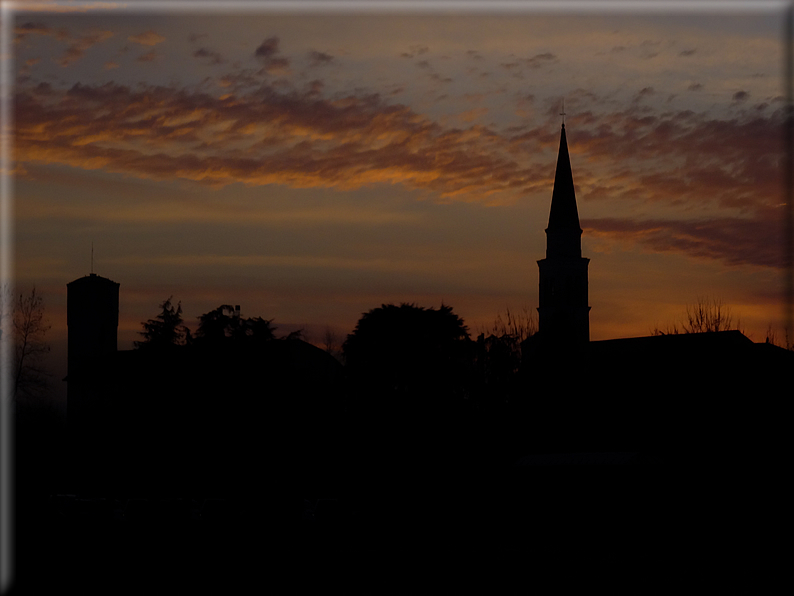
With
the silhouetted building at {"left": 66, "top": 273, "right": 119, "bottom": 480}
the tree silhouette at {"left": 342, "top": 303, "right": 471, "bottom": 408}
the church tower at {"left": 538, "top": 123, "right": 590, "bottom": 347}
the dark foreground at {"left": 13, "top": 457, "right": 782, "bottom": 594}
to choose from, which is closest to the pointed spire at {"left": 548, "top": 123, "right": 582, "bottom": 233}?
the church tower at {"left": 538, "top": 123, "right": 590, "bottom": 347}

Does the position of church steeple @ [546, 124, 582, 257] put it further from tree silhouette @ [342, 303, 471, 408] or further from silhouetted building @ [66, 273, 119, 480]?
silhouetted building @ [66, 273, 119, 480]

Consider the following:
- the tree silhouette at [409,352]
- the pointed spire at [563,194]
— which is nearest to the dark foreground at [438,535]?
the tree silhouette at [409,352]

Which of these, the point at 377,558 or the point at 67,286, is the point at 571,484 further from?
the point at 67,286

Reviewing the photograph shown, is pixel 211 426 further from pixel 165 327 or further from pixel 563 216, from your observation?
pixel 563 216

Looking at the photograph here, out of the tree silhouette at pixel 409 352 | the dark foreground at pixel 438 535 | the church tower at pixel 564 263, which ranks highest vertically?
the church tower at pixel 564 263

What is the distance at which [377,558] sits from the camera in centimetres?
2497

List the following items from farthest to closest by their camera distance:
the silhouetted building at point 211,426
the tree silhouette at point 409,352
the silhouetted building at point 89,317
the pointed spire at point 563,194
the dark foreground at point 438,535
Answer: the silhouetted building at point 89,317
the pointed spire at point 563,194
the tree silhouette at point 409,352
the silhouetted building at point 211,426
the dark foreground at point 438,535

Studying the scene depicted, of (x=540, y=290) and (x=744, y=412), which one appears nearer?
(x=744, y=412)

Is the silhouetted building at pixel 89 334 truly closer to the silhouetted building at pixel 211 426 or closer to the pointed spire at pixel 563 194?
the silhouetted building at pixel 211 426

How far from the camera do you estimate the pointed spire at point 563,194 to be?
97.0 m

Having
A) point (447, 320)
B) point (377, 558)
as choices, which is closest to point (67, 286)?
point (447, 320)

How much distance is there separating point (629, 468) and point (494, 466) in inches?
449

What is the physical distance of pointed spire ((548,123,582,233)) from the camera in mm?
97000

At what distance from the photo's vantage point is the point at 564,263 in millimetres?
100000
